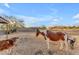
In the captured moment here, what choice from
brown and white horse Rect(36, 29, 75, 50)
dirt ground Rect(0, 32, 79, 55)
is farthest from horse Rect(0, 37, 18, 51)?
brown and white horse Rect(36, 29, 75, 50)

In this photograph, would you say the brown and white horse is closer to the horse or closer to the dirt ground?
the dirt ground

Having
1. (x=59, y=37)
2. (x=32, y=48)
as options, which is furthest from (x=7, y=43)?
(x=59, y=37)

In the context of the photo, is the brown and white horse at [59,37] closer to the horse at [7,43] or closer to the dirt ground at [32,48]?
the dirt ground at [32,48]

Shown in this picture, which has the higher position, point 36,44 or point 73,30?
point 73,30

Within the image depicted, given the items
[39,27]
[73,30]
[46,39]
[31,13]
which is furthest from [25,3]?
[73,30]

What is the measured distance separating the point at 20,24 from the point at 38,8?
22cm

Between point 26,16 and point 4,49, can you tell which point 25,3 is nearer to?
point 26,16

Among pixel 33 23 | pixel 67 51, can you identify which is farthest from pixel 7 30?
pixel 67 51

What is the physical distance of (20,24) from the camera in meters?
1.65

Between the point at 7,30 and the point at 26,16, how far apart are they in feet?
0.71

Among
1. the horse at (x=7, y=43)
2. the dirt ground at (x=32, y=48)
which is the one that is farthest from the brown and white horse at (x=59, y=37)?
the horse at (x=7, y=43)

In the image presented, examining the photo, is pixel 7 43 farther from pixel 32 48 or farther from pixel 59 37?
pixel 59 37

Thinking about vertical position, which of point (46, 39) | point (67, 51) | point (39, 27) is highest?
point (39, 27)

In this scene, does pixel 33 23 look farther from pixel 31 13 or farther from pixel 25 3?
pixel 25 3
